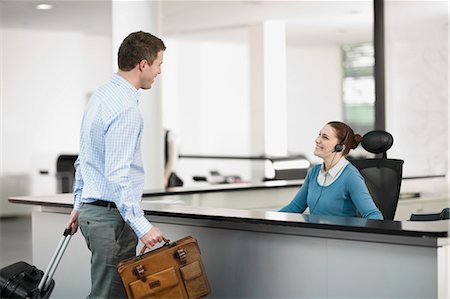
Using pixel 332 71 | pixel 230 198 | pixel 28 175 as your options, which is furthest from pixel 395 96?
pixel 332 71

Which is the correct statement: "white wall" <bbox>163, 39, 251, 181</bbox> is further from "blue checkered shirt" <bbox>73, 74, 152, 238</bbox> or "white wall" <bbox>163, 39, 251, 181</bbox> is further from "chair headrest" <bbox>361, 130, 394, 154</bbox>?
"blue checkered shirt" <bbox>73, 74, 152, 238</bbox>

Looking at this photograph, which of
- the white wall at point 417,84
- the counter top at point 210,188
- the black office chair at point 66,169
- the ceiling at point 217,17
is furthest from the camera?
the black office chair at point 66,169

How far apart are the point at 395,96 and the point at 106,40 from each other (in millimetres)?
7348

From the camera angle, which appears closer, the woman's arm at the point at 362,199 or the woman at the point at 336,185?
the woman's arm at the point at 362,199

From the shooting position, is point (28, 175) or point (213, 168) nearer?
point (28, 175)

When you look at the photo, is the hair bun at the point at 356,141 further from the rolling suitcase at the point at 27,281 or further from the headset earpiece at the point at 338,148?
the rolling suitcase at the point at 27,281

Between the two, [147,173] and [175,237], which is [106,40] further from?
[175,237]

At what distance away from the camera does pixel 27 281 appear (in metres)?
4.80

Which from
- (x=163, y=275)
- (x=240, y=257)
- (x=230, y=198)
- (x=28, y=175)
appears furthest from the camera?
(x=28, y=175)

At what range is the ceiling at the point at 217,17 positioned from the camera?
39.3 ft

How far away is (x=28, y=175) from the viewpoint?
1453 cm

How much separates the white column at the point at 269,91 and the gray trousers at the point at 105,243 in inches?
377

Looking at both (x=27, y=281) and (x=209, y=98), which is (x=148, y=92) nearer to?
(x=27, y=281)

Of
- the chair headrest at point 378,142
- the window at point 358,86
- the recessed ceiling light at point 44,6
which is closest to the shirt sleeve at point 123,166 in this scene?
the chair headrest at point 378,142
